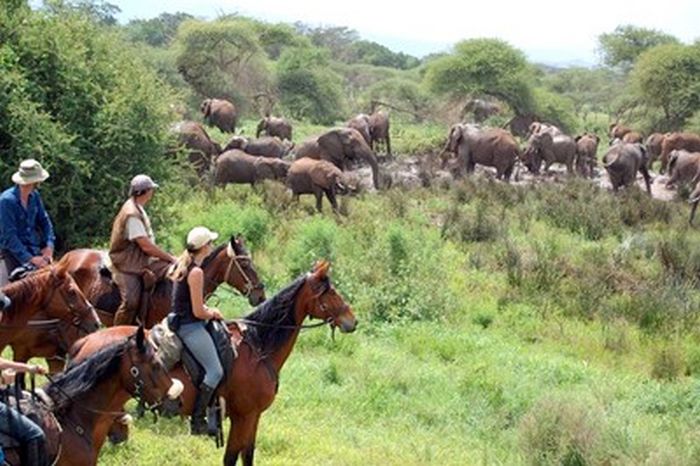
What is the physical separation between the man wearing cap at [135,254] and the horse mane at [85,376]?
265cm

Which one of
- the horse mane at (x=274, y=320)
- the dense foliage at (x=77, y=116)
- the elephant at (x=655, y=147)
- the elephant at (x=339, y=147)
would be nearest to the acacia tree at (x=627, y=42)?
the elephant at (x=655, y=147)

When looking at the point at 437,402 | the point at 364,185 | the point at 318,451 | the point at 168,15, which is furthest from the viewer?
the point at 168,15

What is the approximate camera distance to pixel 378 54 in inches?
4112

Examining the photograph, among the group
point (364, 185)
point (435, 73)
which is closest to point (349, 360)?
point (364, 185)

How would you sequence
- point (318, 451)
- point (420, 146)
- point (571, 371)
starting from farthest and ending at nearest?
point (420, 146), point (571, 371), point (318, 451)

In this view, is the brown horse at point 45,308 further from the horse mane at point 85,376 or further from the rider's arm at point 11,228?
the horse mane at point 85,376

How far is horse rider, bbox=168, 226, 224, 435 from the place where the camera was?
7926mm

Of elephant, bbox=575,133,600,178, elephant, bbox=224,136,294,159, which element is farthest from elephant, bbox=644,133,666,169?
elephant, bbox=224,136,294,159

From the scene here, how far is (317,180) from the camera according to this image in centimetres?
2328

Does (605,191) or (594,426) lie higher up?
(594,426)

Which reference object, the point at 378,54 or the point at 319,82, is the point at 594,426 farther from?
the point at 378,54

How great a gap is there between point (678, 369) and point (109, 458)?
833 cm

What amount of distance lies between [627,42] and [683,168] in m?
35.7

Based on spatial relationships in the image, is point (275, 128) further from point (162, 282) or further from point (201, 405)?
point (201, 405)
